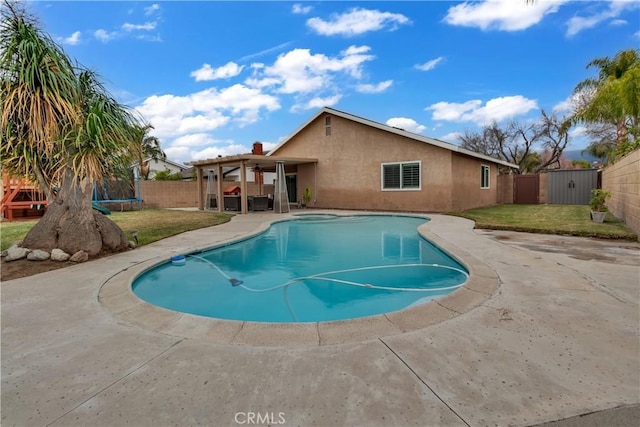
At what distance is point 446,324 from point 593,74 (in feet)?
78.3

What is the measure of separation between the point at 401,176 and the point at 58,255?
13869 millimetres

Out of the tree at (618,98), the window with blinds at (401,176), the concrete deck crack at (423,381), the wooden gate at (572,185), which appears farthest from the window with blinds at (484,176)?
the concrete deck crack at (423,381)

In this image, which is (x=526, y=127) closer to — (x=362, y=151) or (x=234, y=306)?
(x=362, y=151)

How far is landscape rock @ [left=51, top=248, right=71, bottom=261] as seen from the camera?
610 centimetres

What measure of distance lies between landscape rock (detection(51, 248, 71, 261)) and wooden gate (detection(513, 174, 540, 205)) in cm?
2438

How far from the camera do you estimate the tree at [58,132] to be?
19.6 ft

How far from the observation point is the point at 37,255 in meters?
6.07

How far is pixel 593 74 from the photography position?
64.5 feet

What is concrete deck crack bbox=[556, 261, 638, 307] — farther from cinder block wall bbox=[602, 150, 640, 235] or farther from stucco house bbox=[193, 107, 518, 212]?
stucco house bbox=[193, 107, 518, 212]

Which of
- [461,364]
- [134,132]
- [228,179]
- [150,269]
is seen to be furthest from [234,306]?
[228,179]

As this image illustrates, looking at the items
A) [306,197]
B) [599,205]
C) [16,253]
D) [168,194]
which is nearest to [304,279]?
[16,253]

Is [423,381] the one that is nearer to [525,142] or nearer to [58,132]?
[58,132]

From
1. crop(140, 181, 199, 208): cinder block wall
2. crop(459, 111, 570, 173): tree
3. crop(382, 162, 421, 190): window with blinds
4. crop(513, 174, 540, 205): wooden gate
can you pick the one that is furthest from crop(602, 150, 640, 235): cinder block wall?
crop(459, 111, 570, 173): tree

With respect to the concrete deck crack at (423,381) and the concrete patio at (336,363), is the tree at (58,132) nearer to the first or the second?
the concrete patio at (336,363)
